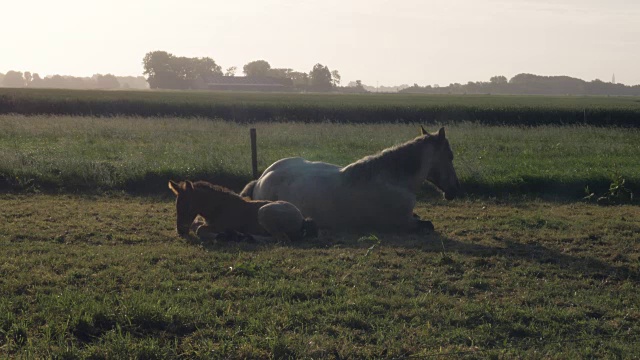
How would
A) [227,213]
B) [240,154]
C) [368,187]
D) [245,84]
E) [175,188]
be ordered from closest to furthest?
[227,213] < [175,188] < [368,187] < [240,154] < [245,84]

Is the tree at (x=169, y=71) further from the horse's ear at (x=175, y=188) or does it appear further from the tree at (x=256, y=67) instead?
the horse's ear at (x=175, y=188)

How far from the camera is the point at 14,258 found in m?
8.11

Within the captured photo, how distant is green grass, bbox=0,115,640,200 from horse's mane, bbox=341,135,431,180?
12.5ft

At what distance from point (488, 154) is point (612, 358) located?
1505 cm

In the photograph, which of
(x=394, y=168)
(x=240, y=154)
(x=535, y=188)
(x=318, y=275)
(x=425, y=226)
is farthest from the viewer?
(x=240, y=154)

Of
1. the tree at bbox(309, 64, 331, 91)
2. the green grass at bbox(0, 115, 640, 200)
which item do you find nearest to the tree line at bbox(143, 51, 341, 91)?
the tree at bbox(309, 64, 331, 91)

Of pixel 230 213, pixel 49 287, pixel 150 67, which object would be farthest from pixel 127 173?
pixel 150 67

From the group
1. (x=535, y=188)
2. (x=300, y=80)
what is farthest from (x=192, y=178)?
(x=300, y=80)

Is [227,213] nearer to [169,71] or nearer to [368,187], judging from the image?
[368,187]

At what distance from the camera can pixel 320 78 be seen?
140 metres

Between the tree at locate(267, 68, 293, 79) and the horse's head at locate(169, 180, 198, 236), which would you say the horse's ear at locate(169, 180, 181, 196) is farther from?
the tree at locate(267, 68, 293, 79)

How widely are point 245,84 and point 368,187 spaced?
101m

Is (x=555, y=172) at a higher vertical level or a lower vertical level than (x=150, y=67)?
lower

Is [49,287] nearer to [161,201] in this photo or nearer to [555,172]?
[161,201]
